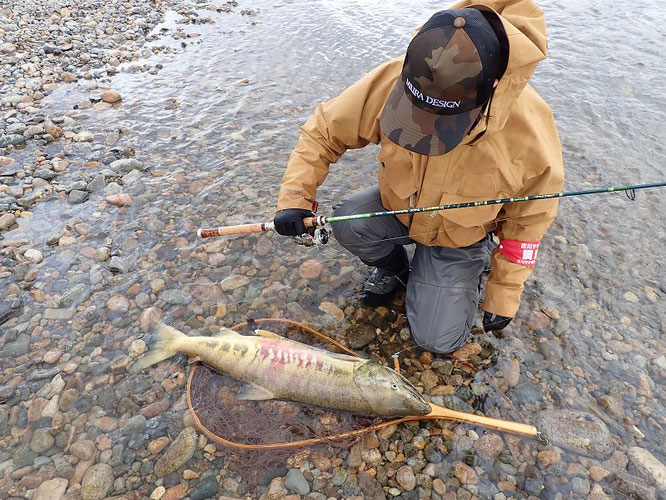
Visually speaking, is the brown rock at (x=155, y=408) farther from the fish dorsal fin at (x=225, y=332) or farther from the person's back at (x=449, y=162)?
the person's back at (x=449, y=162)

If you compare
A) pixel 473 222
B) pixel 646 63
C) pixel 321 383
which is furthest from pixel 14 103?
pixel 646 63

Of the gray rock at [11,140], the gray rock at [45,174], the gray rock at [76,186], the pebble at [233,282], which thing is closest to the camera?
the pebble at [233,282]

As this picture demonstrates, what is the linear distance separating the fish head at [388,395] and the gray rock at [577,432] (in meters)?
1.03

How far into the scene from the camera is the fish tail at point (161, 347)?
12.6 ft

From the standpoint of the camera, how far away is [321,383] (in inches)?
134

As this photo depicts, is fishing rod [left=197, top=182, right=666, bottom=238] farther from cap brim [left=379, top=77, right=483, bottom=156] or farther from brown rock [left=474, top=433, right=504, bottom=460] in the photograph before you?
brown rock [left=474, top=433, right=504, bottom=460]

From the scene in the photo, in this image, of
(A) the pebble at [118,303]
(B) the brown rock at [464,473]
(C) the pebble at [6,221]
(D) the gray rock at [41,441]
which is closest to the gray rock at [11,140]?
(C) the pebble at [6,221]

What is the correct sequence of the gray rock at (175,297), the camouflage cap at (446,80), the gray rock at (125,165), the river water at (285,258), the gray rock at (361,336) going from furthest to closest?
the gray rock at (125,165)
the gray rock at (175,297)
the gray rock at (361,336)
the river water at (285,258)
the camouflage cap at (446,80)

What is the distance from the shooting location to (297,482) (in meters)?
3.20

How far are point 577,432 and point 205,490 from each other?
2.98 m

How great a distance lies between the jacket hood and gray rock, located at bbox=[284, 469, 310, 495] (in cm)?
276

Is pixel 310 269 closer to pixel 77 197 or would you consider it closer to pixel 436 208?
pixel 436 208

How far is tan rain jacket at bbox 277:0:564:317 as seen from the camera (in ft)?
8.79

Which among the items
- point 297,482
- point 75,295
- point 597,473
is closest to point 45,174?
point 75,295
